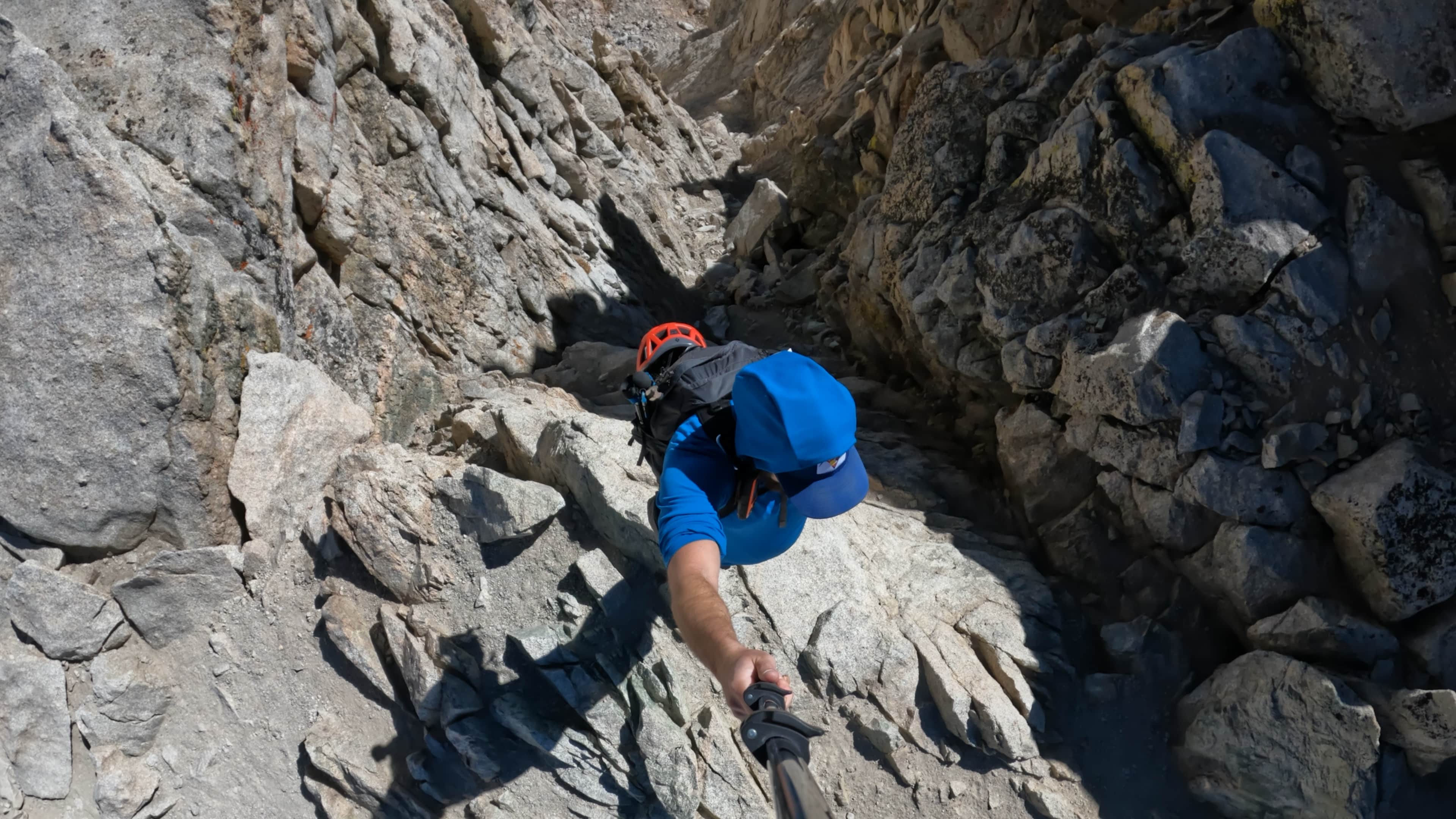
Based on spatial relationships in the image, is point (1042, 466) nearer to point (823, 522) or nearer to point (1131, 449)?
point (1131, 449)

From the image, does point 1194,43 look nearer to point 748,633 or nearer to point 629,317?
point 748,633

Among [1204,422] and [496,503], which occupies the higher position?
[1204,422]

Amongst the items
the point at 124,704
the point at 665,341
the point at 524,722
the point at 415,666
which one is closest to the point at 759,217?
the point at 665,341

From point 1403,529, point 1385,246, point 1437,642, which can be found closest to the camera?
point 1437,642

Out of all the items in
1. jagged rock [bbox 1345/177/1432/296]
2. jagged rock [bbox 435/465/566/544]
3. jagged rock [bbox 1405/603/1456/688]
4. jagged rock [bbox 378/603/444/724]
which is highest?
jagged rock [bbox 1345/177/1432/296]

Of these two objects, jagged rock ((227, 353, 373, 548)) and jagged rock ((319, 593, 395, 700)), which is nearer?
jagged rock ((319, 593, 395, 700))

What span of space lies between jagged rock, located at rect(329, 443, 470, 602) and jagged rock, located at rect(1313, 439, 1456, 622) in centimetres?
619

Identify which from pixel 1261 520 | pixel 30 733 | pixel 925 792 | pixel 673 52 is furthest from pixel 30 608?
pixel 673 52

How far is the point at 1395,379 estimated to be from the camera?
5.46 meters

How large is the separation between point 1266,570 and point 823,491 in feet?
12.6

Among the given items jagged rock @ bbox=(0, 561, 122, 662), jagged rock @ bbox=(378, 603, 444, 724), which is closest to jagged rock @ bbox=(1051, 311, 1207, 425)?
jagged rock @ bbox=(378, 603, 444, 724)

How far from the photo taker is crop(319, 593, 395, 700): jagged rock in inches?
220

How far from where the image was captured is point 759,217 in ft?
52.9

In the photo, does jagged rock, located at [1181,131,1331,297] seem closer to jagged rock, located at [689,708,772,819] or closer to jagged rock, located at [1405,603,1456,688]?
jagged rock, located at [1405,603,1456,688]
